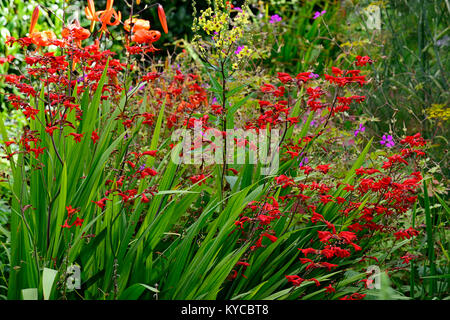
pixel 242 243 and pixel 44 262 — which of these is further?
pixel 242 243

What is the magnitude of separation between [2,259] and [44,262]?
1155mm

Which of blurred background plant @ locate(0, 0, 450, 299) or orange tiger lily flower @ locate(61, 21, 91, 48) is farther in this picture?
blurred background plant @ locate(0, 0, 450, 299)

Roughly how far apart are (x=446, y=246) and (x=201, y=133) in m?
1.67

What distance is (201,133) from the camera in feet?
8.47

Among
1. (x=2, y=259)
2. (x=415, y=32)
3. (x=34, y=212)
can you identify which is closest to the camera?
(x=34, y=212)

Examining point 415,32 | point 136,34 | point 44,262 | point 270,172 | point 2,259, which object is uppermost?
point 415,32

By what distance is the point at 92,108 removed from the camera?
8.20 feet

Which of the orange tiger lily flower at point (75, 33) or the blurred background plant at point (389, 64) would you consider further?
the blurred background plant at point (389, 64)

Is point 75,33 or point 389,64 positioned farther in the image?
point 389,64
